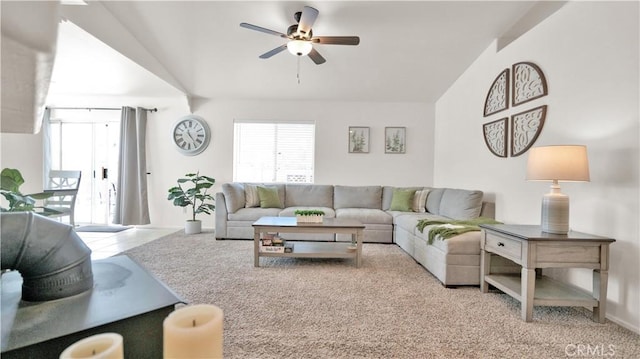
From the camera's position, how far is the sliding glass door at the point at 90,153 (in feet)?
17.0

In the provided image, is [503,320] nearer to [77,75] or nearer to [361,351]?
[361,351]

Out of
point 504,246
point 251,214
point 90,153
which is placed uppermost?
point 90,153

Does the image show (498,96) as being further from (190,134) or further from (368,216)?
(190,134)

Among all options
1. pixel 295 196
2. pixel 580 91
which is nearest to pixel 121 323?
pixel 580 91

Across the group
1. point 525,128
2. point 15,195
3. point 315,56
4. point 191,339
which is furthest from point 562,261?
point 15,195

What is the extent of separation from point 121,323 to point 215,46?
3586 mm

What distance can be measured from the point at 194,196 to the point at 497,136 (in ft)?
14.4

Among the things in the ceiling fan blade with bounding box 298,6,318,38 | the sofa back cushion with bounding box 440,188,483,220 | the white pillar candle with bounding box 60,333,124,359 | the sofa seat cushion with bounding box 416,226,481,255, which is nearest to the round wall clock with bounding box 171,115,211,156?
the ceiling fan blade with bounding box 298,6,318,38

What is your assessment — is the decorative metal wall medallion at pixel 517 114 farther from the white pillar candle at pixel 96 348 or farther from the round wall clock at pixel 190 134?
the round wall clock at pixel 190 134

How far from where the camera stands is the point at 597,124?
217 centimetres

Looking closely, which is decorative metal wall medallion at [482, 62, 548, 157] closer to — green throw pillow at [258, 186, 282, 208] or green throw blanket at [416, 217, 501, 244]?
green throw blanket at [416, 217, 501, 244]

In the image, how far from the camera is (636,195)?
6.25 feet

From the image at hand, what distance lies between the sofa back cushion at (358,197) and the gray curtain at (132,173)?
10.7ft

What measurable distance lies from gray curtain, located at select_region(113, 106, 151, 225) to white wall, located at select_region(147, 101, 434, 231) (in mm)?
166
